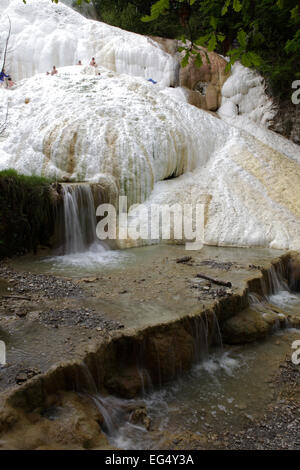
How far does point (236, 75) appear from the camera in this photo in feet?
46.2

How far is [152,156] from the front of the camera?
30.1 ft

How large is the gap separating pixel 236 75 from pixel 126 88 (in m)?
6.03

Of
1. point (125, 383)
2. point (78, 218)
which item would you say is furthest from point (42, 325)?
point (78, 218)

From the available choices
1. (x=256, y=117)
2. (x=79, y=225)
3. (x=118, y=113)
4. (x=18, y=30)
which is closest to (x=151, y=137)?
(x=118, y=113)

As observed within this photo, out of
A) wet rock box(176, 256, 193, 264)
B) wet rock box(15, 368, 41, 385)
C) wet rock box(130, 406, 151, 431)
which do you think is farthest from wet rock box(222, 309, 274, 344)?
wet rock box(15, 368, 41, 385)

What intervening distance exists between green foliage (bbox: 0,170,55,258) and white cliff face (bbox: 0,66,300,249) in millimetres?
1730

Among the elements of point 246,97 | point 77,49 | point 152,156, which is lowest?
point 152,156

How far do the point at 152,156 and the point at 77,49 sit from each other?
26.8 ft
